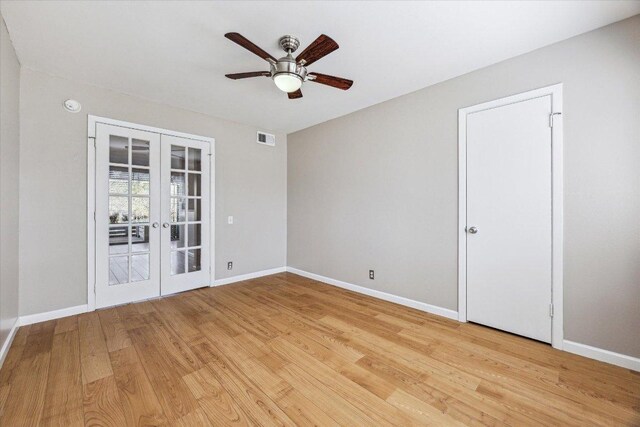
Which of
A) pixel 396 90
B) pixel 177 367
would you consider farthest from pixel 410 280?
pixel 177 367

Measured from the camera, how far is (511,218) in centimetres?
248

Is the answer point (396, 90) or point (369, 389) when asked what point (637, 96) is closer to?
point (396, 90)

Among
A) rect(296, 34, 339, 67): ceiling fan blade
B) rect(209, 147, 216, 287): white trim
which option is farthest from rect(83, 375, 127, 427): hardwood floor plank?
rect(296, 34, 339, 67): ceiling fan blade

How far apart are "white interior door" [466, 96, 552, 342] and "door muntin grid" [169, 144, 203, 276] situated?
11.6 feet

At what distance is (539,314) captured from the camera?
2338 mm

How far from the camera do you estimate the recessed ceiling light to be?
288 cm

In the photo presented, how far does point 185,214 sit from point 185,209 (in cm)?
7

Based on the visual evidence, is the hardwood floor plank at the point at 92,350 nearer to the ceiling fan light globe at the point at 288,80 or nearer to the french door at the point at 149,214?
the french door at the point at 149,214

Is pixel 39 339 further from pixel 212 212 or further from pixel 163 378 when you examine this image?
→ pixel 212 212

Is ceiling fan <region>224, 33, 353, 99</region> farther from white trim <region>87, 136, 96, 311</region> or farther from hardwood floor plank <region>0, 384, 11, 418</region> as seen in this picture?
hardwood floor plank <region>0, 384, 11, 418</region>

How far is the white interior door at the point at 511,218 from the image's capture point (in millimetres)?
2314

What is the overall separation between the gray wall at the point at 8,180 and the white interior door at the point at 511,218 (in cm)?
405

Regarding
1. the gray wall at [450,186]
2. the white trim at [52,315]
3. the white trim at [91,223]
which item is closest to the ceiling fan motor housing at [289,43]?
the gray wall at [450,186]

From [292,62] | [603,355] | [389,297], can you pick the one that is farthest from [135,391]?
[603,355]
